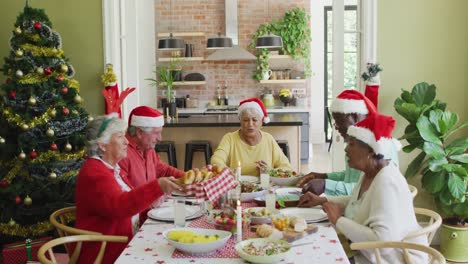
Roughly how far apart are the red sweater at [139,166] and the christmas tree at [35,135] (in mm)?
1062

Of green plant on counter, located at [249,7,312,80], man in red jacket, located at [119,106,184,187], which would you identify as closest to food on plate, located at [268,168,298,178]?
man in red jacket, located at [119,106,184,187]

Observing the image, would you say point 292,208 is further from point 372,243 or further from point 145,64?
point 145,64

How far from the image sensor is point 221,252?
214 cm

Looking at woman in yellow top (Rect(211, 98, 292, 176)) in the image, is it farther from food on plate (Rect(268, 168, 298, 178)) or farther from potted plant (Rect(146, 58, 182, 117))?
potted plant (Rect(146, 58, 182, 117))

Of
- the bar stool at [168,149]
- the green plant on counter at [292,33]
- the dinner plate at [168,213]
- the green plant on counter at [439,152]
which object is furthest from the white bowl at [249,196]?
the green plant on counter at [292,33]

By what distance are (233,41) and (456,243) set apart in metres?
5.65

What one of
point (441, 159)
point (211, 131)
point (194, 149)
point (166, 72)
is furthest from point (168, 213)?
point (166, 72)

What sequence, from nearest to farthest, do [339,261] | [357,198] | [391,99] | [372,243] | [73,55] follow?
[339,261], [372,243], [357,198], [391,99], [73,55]

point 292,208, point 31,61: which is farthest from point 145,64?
point 292,208

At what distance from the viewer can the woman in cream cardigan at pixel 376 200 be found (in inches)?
88.6

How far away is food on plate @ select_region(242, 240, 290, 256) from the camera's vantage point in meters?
2.03

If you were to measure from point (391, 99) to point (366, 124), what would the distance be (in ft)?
7.77

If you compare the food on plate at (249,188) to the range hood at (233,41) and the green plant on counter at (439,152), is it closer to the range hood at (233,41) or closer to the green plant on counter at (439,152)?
the green plant on counter at (439,152)

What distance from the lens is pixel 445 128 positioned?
4.10 meters
